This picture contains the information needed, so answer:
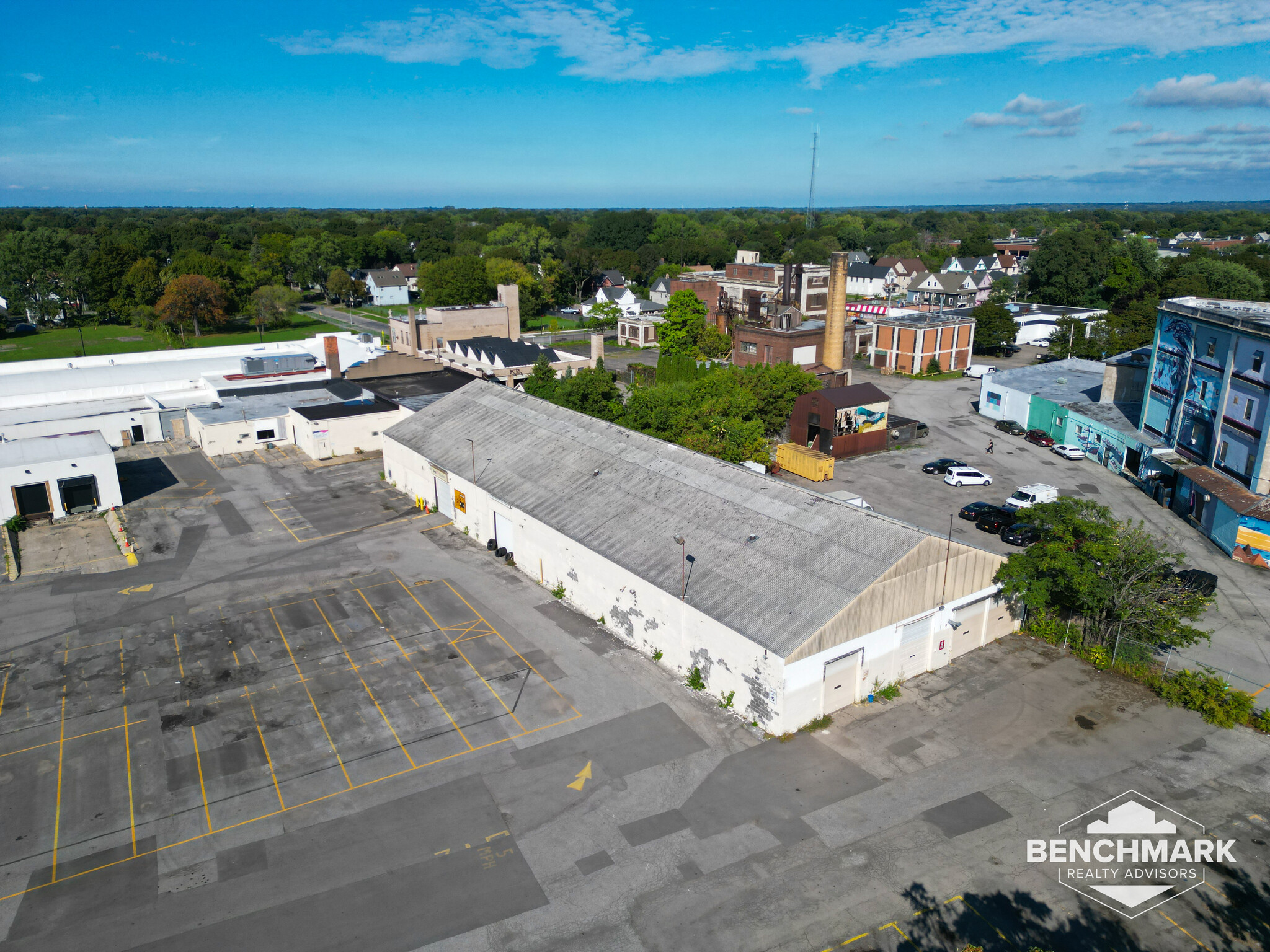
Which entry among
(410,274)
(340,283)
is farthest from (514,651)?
(410,274)

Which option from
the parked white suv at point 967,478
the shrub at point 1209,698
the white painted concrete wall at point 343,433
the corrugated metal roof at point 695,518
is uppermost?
the corrugated metal roof at point 695,518

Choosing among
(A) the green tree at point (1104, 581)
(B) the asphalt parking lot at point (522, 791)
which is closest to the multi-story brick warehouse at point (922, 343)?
(A) the green tree at point (1104, 581)

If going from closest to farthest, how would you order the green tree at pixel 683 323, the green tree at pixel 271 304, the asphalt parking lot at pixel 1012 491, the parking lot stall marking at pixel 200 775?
the parking lot stall marking at pixel 200 775 < the asphalt parking lot at pixel 1012 491 < the green tree at pixel 683 323 < the green tree at pixel 271 304

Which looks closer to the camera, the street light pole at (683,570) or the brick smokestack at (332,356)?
the street light pole at (683,570)

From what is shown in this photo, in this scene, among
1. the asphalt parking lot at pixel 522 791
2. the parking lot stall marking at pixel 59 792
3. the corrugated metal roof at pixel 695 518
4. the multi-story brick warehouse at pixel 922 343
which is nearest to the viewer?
the asphalt parking lot at pixel 522 791

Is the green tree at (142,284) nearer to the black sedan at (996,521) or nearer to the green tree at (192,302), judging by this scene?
the green tree at (192,302)

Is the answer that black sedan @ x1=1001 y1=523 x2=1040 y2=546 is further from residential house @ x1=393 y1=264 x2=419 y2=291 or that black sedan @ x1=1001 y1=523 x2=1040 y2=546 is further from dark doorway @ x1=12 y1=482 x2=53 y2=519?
residential house @ x1=393 y1=264 x2=419 y2=291
